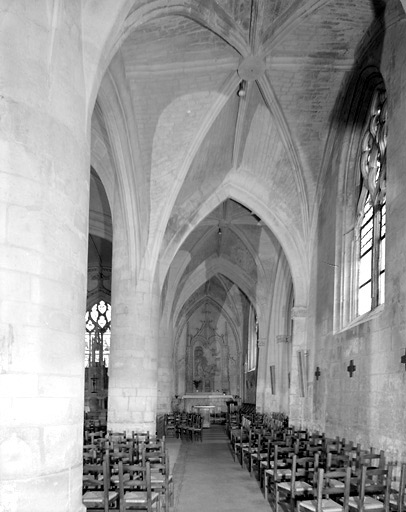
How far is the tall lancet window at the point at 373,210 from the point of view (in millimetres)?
11195

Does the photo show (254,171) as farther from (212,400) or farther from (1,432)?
(212,400)

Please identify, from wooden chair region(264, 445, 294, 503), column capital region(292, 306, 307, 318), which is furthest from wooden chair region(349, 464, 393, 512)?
column capital region(292, 306, 307, 318)

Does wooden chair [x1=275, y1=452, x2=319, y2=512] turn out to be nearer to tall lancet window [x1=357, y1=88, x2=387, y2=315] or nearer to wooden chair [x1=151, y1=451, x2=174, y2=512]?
wooden chair [x1=151, y1=451, x2=174, y2=512]

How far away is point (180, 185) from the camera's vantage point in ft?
44.2

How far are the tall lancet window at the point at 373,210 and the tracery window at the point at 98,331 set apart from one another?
16.6 metres

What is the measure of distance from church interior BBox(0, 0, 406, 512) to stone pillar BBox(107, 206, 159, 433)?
0.12 feet

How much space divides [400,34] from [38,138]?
747cm

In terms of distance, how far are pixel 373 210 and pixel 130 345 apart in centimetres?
584

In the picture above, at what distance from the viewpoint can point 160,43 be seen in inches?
460

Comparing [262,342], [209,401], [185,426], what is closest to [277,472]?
[185,426]

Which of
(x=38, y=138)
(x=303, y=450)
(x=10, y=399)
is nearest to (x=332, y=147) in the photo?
(x=303, y=450)

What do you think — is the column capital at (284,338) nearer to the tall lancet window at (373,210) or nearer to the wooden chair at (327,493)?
the tall lancet window at (373,210)

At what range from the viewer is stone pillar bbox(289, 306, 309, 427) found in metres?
14.8

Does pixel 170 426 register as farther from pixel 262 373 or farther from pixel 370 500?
pixel 370 500
